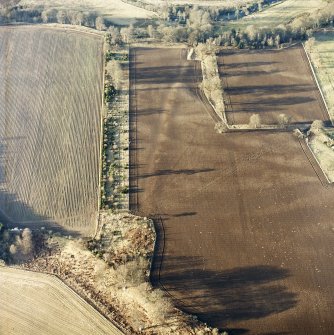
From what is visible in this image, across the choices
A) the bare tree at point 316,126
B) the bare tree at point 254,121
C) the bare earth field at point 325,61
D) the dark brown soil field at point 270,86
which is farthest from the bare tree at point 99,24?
the bare tree at point 316,126

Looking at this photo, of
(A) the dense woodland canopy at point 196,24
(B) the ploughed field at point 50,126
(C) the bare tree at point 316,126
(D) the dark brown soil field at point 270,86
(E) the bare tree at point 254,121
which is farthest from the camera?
(A) the dense woodland canopy at point 196,24

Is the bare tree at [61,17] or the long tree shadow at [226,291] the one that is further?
the bare tree at [61,17]

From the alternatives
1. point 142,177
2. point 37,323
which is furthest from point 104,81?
point 37,323

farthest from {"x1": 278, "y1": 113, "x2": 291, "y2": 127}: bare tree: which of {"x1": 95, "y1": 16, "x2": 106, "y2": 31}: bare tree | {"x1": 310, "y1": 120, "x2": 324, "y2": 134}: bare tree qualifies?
{"x1": 95, "y1": 16, "x2": 106, "y2": 31}: bare tree

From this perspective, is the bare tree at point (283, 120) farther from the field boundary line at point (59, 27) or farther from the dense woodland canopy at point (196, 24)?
the field boundary line at point (59, 27)

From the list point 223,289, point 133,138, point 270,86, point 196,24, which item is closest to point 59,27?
point 196,24

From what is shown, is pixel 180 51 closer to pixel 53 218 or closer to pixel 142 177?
pixel 142 177

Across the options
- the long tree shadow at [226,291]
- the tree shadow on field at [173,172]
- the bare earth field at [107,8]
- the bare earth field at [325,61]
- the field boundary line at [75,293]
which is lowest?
the field boundary line at [75,293]
